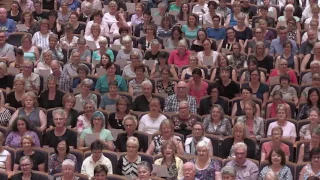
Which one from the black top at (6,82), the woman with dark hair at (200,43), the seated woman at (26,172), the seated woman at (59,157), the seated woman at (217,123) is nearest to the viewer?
the seated woman at (26,172)

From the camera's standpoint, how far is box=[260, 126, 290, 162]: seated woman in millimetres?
9797

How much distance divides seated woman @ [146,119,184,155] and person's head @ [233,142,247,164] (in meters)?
0.75

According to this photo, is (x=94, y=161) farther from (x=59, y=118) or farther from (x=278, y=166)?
(x=278, y=166)

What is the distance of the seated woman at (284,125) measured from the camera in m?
10.3

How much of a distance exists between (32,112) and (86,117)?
629 mm

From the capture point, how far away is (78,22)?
13.5 meters

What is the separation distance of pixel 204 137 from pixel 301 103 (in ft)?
4.63

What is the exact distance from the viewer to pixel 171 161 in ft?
31.5

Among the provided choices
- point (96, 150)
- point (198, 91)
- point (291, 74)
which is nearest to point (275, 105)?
point (291, 74)

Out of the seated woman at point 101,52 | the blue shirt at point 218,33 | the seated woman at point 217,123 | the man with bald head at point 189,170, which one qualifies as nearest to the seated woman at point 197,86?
the seated woman at point 217,123

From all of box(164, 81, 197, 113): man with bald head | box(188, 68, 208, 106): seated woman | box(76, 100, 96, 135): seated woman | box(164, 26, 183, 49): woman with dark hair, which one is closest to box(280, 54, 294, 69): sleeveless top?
box(188, 68, 208, 106): seated woman

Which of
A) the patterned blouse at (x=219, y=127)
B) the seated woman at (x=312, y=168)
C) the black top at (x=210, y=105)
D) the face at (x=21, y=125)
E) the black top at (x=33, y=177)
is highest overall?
the black top at (x=210, y=105)

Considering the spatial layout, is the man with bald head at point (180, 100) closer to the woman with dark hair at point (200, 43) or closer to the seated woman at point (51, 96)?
the seated woman at point (51, 96)

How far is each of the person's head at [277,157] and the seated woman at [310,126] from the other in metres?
0.93
